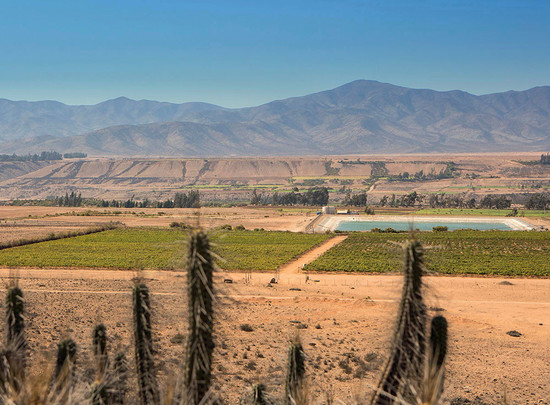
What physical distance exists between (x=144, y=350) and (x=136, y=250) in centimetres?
4308

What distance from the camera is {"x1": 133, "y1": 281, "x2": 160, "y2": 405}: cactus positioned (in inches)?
326

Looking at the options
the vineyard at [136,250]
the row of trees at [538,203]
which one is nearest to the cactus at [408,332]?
the vineyard at [136,250]

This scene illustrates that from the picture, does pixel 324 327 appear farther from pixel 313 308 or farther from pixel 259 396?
pixel 259 396

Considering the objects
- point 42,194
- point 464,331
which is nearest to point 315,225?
point 464,331

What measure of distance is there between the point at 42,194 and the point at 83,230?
12280 cm

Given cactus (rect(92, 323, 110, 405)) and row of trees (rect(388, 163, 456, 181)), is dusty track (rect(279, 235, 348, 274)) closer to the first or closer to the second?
cactus (rect(92, 323, 110, 405))

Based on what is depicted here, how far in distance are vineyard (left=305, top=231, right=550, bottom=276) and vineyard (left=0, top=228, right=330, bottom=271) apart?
4.74 metres

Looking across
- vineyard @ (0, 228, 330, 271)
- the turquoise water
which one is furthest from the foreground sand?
the turquoise water

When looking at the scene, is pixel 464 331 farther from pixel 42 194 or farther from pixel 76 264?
pixel 42 194

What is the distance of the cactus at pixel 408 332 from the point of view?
23.3ft

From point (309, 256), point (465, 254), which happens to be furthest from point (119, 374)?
point (465, 254)

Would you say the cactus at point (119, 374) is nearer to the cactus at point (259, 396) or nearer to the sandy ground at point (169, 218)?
the cactus at point (259, 396)

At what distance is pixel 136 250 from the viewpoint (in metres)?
49.9

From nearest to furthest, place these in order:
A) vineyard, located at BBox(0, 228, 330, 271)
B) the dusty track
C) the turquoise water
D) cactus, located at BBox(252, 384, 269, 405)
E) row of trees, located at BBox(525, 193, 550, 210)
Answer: cactus, located at BBox(252, 384, 269, 405) → vineyard, located at BBox(0, 228, 330, 271) → the dusty track → the turquoise water → row of trees, located at BBox(525, 193, 550, 210)
